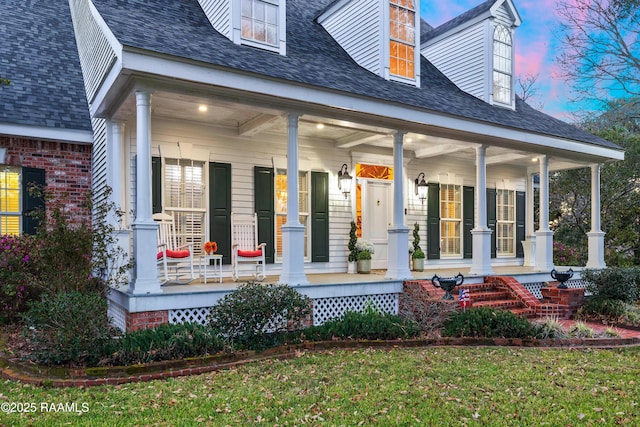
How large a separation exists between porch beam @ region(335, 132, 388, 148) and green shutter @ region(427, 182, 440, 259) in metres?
2.50

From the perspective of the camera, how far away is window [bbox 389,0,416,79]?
954cm

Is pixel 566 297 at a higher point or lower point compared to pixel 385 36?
lower

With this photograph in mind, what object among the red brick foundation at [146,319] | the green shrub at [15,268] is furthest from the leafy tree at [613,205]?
the green shrub at [15,268]

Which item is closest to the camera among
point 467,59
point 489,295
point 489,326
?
point 489,326

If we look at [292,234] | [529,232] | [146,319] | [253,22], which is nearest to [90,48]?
[253,22]

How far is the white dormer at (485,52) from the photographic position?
1064cm

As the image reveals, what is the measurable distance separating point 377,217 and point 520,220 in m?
4.96

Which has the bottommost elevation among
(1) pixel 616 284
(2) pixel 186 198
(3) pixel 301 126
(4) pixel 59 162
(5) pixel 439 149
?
(1) pixel 616 284

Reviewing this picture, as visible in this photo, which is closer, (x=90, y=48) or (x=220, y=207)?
(x=90, y=48)

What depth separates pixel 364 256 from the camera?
9.79 meters

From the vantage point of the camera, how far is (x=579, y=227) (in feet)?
50.6

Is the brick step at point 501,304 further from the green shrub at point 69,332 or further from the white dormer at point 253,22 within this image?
Answer: the green shrub at point 69,332

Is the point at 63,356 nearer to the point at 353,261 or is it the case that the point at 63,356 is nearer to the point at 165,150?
the point at 165,150

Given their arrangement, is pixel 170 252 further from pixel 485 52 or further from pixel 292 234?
pixel 485 52
